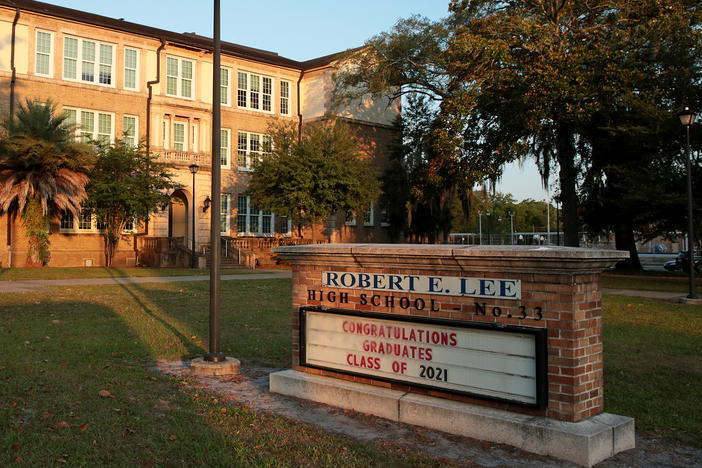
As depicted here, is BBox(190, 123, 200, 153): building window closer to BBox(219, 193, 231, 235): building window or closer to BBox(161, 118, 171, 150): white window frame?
BBox(161, 118, 171, 150): white window frame

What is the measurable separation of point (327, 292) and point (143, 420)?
2.29 metres

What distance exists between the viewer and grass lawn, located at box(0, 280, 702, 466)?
16.4ft

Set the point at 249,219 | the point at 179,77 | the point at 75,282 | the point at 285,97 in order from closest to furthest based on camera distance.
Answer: the point at 75,282, the point at 179,77, the point at 249,219, the point at 285,97

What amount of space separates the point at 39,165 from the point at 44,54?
358 inches

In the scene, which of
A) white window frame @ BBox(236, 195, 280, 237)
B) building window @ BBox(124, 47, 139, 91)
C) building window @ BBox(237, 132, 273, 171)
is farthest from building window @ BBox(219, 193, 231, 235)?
building window @ BBox(124, 47, 139, 91)

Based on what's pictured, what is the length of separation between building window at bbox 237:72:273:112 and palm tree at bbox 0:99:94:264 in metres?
15.4

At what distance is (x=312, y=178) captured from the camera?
3512 cm

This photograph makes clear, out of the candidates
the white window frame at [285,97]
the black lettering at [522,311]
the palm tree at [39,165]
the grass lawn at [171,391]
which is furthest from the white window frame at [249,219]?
the black lettering at [522,311]

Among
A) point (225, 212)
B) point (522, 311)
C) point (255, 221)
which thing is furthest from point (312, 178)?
point (522, 311)

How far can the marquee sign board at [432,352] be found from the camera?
209 inches

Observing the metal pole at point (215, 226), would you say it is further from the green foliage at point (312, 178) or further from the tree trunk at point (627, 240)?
the tree trunk at point (627, 240)

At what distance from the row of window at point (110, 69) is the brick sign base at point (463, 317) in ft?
110

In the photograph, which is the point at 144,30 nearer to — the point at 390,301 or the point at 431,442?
the point at 390,301

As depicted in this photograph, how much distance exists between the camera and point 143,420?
5848 mm
